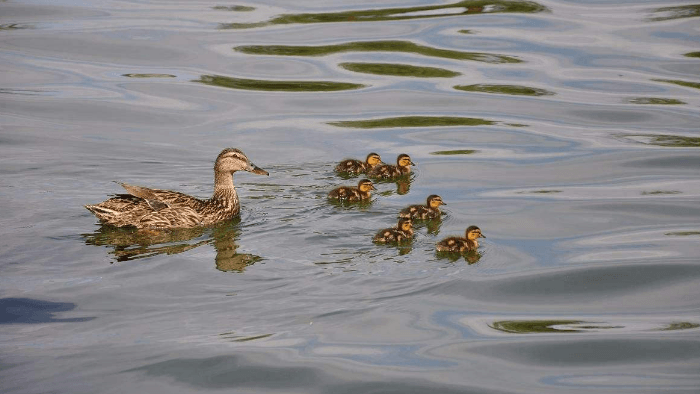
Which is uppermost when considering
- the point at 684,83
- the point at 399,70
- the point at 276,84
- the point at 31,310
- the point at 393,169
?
the point at 399,70

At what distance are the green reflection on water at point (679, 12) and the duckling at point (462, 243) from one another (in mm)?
9771

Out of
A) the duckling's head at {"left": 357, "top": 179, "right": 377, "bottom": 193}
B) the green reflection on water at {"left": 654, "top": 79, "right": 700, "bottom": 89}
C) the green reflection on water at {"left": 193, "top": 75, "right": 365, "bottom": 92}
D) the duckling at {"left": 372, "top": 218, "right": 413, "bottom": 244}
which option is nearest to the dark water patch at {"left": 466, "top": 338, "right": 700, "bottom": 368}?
the duckling at {"left": 372, "top": 218, "right": 413, "bottom": 244}

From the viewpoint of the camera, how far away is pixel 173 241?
9766 mm

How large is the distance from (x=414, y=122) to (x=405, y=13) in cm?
514

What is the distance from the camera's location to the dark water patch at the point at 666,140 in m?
12.9

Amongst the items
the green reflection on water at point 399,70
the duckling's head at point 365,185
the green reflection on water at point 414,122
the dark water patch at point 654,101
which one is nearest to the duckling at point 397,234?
the duckling's head at point 365,185

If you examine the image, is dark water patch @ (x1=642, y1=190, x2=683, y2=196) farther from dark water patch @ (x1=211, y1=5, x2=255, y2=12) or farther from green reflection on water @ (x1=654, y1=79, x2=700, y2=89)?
dark water patch @ (x1=211, y1=5, x2=255, y2=12)

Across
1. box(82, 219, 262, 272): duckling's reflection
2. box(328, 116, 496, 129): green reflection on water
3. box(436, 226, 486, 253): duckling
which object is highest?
box(328, 116, 496, 129): green reflection on water

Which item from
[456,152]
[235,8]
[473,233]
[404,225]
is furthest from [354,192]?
[235,8]

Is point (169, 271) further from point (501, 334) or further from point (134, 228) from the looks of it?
point (501, 334)

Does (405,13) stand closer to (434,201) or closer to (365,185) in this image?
(365,185)

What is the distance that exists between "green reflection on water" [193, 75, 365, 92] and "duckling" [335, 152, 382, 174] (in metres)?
3.63

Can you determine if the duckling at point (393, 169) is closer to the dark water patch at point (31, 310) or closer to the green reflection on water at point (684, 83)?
the dark water patch at point (31, 310)

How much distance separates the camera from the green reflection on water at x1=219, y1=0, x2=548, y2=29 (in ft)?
59.9
